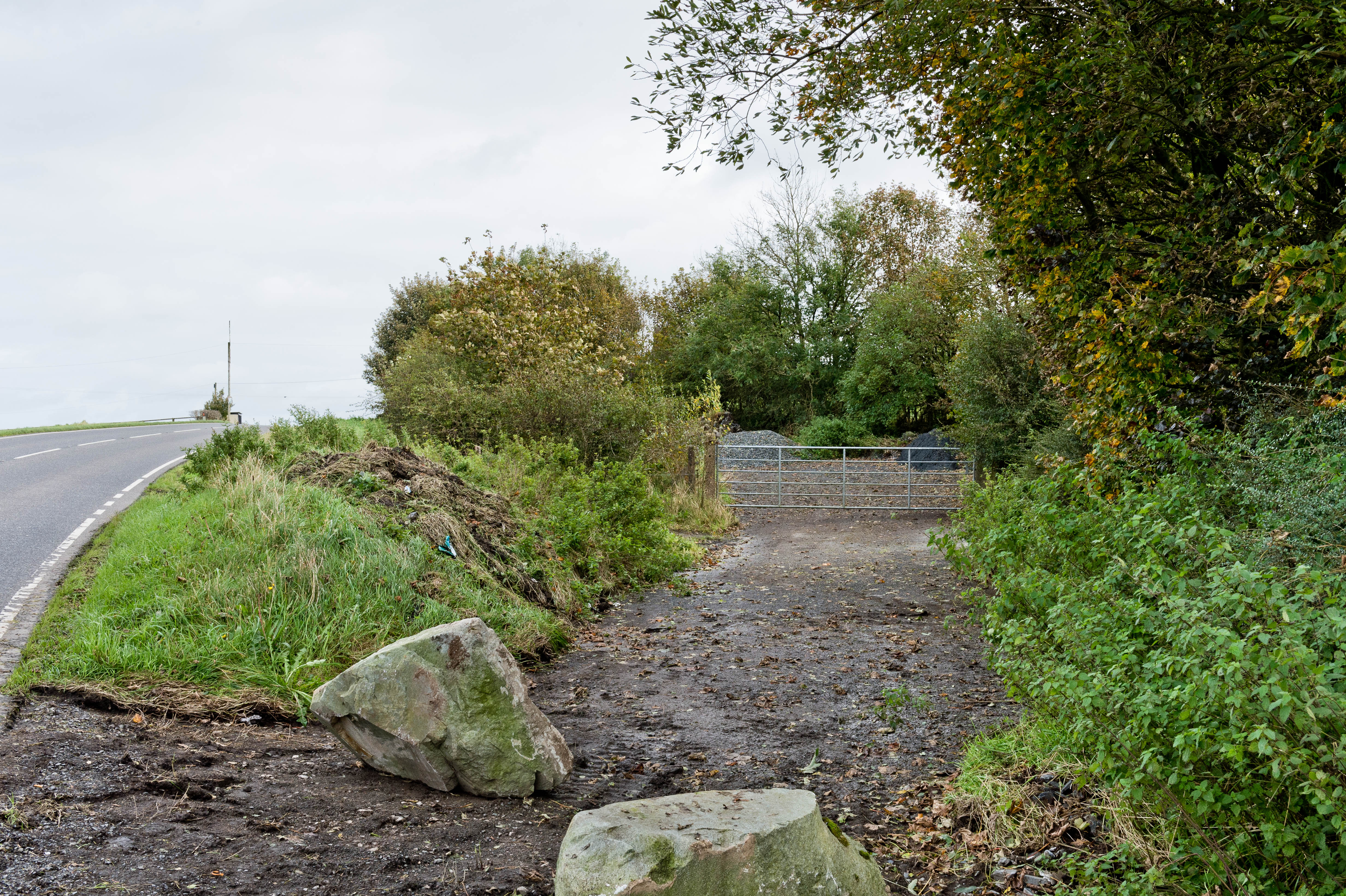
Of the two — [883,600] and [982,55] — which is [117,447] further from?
[982,55]

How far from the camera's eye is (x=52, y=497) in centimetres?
1222

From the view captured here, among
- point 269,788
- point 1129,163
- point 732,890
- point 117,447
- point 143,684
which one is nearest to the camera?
point 732,890

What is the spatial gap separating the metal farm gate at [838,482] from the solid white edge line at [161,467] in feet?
34.4

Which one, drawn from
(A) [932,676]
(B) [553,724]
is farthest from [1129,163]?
(B) [553,724]

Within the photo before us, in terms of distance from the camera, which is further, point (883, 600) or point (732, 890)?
point (883, 600)

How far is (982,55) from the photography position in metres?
5.91

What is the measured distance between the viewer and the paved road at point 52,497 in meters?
7.51

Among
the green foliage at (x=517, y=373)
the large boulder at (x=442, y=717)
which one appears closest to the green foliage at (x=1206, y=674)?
the large boulder at (x=442, y=717)

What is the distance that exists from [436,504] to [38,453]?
12365mm

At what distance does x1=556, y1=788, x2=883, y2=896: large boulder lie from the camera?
3.11 metres

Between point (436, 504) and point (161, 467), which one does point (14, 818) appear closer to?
point (436, 504)

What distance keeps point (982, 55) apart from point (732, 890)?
532 centimetres

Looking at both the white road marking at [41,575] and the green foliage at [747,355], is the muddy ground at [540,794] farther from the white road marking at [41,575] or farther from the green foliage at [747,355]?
the green foliage at [747,355]

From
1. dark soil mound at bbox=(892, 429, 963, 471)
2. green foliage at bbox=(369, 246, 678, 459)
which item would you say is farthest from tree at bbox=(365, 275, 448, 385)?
dark soil mound at bbox=(892, 429, 963, 471)
